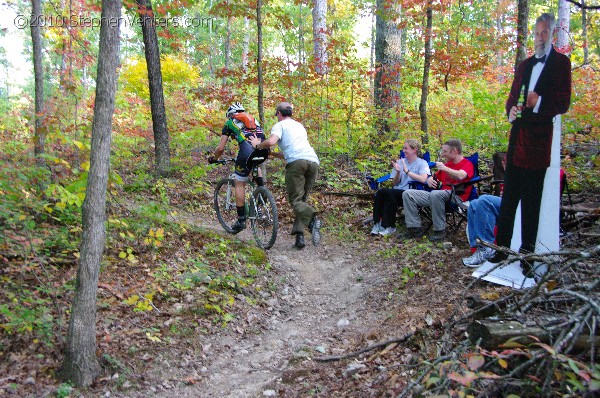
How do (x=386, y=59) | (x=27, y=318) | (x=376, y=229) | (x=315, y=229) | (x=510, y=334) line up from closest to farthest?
(x=510, y=334), (x=27, y=318), (x=315, y=229), (x=376, y=229), (x=386, y=59)

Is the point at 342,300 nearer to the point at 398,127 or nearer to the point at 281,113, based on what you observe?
the point at 281,113

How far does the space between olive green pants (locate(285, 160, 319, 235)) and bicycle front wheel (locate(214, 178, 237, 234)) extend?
1022mm

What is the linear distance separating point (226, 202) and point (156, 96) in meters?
3.87

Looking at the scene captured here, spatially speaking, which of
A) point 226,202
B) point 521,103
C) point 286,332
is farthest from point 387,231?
point 521,103

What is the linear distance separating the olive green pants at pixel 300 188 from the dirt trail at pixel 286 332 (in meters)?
0.51

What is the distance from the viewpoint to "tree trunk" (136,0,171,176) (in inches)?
365

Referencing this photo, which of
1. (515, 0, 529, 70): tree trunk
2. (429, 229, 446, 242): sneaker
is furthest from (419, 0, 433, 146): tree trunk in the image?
(429, 229, 446, 242): sneaker

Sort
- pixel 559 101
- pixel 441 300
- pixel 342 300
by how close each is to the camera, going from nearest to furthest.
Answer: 1. pixel 559 101
2. pixel 441 300
3. pixel 342 300

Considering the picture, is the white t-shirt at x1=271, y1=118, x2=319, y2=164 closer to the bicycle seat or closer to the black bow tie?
the bicycle seat

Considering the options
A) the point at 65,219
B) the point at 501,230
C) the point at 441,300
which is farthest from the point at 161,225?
the point at 501,230

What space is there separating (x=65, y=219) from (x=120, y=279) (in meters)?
1.38

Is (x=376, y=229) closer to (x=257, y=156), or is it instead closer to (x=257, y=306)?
(x=257, y=156)

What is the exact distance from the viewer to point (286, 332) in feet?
14.8

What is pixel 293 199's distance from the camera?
21.7ft
